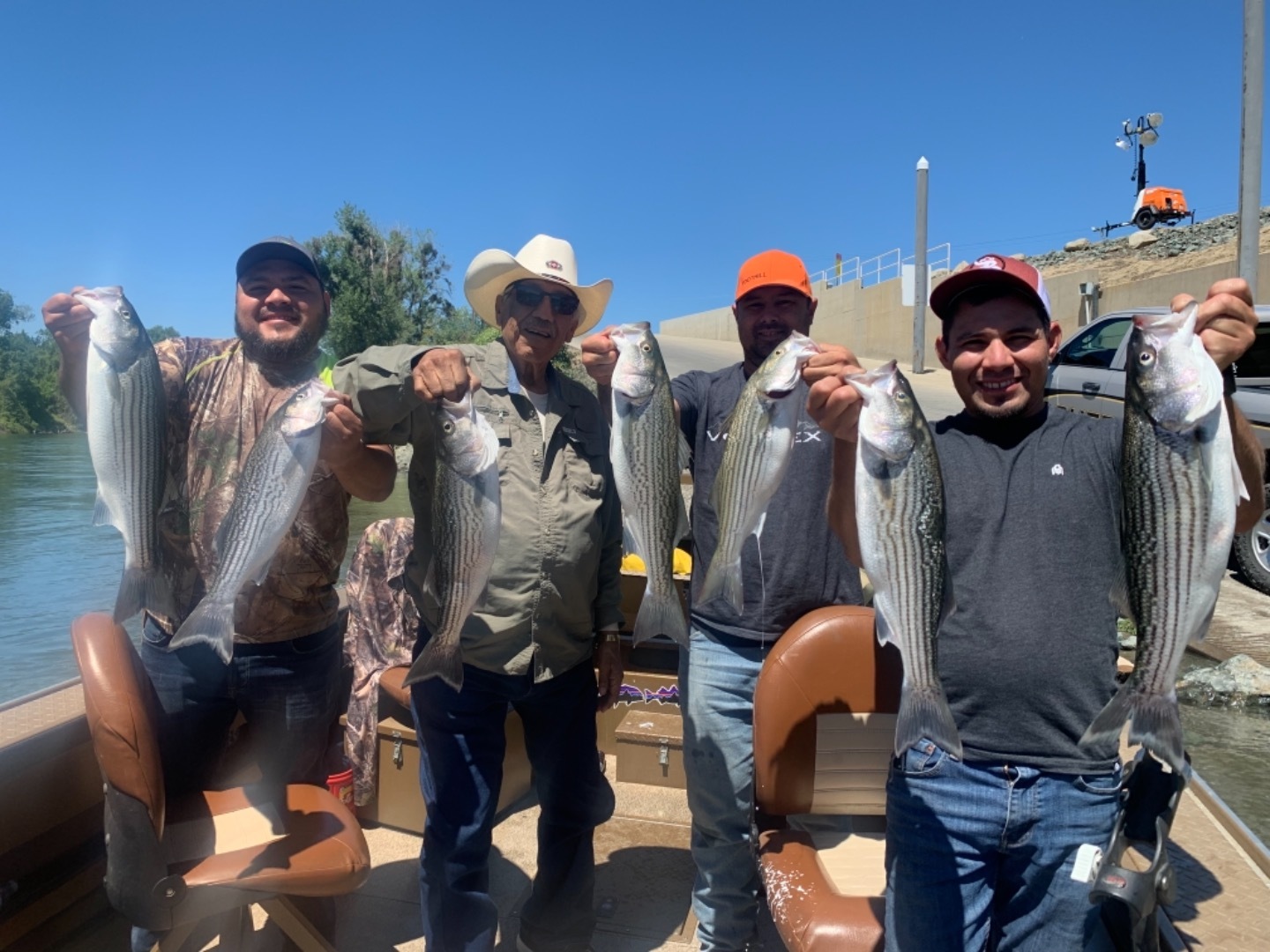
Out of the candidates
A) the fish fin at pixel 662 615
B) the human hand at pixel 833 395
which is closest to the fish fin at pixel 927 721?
the human hand at pixel 833 395

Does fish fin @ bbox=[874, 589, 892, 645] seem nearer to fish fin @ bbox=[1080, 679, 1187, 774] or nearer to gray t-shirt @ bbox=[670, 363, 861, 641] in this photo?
fish fin @ bbox=[1080, 679, 1187, 774]

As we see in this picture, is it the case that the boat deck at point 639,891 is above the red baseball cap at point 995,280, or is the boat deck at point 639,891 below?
below

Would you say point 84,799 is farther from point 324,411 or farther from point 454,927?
point 324,411

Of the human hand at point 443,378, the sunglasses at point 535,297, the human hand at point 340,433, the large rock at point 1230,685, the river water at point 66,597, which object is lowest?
the river water at point 66,597

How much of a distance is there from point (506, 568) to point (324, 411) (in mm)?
805

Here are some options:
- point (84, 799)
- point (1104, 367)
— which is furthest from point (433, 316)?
point (84, 799)

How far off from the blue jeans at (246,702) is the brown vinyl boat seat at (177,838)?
0.31ft

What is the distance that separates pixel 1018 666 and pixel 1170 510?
505mm

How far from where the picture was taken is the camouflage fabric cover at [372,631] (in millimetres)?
4188

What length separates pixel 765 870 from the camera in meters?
2.68

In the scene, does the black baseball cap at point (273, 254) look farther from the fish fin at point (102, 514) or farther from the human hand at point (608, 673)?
the human hand at point (608, 673)

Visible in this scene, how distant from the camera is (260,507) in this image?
7.98 feet

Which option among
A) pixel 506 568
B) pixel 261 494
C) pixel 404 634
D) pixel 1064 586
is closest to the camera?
pixel 1064 586

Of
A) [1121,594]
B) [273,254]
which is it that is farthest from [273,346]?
[1121,594]
